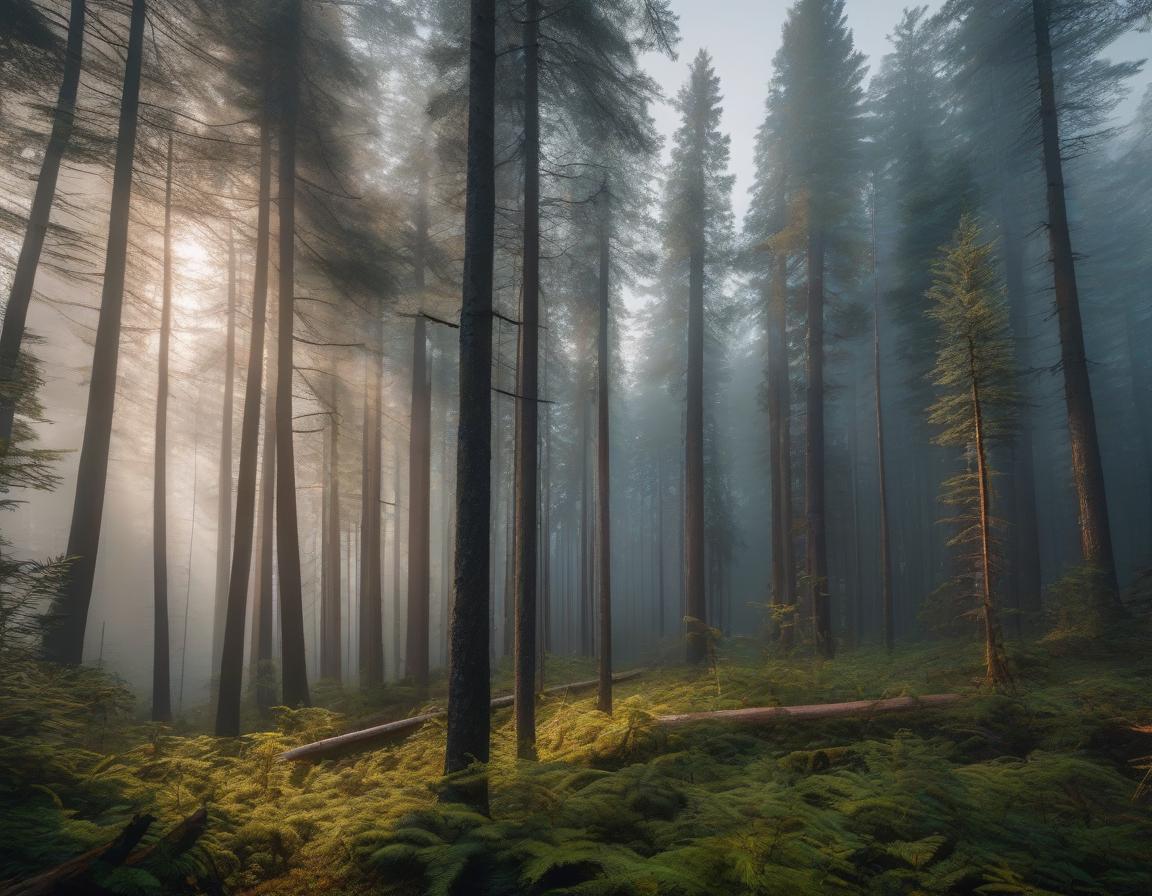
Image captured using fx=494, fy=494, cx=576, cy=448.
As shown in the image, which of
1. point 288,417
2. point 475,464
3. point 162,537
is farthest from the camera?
point 162,537

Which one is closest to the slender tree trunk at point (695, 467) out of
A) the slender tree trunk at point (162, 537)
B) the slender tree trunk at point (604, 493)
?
the slender tree trunk at point (604, 493)

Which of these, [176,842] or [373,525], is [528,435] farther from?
[373,525]

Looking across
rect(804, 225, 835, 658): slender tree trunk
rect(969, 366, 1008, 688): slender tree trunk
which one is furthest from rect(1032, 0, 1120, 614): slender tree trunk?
rect(804, 225, 835, 658): slender tree trunk

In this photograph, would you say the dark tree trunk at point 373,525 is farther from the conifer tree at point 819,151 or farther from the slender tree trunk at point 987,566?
the slender tree trunk at point 987,566

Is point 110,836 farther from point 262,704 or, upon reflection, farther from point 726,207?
point 726,207

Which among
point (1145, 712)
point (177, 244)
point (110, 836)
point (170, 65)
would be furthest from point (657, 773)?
point (177, 244)

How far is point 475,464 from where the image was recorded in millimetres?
5883

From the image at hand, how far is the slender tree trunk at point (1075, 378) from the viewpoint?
10.8 meters

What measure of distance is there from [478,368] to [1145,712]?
974 centimetres

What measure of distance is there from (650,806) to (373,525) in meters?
12.9

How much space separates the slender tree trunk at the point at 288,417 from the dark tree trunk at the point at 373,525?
3.37 m

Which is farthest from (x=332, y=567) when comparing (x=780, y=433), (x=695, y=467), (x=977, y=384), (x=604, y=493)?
(x=977, y=384)

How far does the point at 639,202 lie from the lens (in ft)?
48.5

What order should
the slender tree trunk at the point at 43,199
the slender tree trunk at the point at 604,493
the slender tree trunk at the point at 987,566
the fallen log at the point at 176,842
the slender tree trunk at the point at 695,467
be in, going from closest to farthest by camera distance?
the fallen log at the point at 176,842
the slender tree trunk at the point at 987,566
the slender tree trunk at the point at 43,199
the slender tree trunk at the point at 604,493
the slender tree trunk at the point at 695,467
